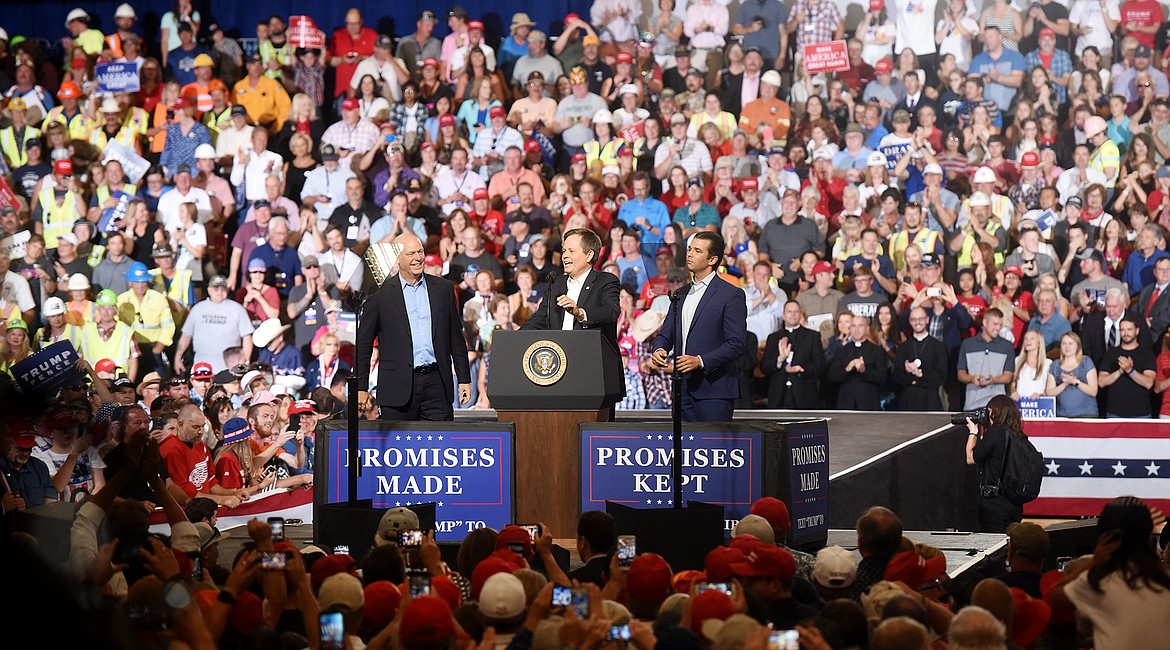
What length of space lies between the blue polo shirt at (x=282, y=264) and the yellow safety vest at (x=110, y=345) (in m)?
1.56

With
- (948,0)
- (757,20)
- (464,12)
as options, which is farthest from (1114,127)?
(464,12)

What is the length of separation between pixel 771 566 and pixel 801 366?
28.1 ft

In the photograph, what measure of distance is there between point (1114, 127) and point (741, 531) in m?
10.7

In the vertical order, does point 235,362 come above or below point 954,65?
below

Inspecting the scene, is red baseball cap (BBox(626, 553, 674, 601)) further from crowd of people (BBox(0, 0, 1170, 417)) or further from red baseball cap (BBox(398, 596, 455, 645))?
crowd of people (BBox(0, 0, 1170, 417))

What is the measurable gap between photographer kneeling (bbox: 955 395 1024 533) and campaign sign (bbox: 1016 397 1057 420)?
7.65 ft

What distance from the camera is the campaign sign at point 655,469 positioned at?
7512mm

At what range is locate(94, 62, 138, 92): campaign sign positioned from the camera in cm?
1805

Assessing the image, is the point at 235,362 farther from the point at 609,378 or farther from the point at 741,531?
the point at 741,531

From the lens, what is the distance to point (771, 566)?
5.02m

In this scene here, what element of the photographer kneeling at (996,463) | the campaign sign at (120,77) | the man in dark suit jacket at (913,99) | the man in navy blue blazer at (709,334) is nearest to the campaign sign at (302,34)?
the campaign sign at (120,77)

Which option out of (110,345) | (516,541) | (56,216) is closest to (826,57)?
(110,345)

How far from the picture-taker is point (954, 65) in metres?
16.0

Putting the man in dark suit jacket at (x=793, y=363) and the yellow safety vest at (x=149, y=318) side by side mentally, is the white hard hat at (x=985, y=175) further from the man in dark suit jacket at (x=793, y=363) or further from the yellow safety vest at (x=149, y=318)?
the yellow safety vest at (x=149, y=318)
